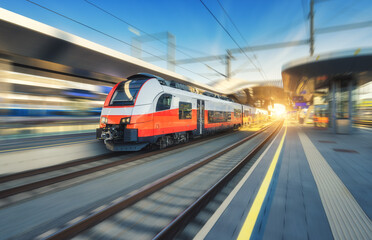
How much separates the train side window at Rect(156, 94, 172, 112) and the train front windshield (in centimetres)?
93

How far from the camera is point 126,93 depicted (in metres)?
6.49

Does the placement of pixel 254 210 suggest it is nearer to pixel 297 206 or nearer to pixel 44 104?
pixel 297 206

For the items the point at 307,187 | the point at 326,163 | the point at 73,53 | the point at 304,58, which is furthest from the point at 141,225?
the point at 304,58

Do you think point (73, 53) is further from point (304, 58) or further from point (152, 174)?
point (304, 58)

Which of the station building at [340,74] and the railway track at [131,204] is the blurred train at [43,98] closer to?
the railway track at [131,204]

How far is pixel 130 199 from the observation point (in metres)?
2.94

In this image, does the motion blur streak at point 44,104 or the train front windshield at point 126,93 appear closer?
the train front windshield at point 126,93

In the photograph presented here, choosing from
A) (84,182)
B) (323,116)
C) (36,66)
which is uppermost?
(36,66)

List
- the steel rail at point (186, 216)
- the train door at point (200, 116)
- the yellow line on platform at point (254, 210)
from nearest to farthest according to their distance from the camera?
1. the steel rail at point (186, 216)
2. the yellow line on platform at point (254, 210)
3. the train door at point (200, 116)

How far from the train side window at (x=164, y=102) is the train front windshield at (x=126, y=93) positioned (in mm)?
932

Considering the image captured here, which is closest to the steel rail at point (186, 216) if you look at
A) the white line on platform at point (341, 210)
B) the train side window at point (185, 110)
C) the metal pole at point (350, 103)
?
the white line on platform at point (341, 210)

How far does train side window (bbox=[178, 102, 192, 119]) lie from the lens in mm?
8016

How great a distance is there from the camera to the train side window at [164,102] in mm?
6643

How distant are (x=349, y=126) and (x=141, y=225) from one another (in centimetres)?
1786
